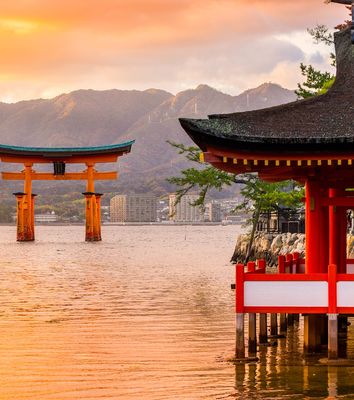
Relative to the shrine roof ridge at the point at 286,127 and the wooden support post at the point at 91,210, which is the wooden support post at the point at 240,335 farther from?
the wooden support post at the point at 91,210

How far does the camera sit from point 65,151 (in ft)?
274

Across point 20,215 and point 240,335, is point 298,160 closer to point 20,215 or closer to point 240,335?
point 240,335

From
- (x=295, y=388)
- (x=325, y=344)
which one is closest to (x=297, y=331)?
(x=325, y=344)

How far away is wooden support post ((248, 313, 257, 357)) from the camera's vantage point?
57.2 ft

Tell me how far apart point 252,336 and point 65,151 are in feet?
220

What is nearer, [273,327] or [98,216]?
[273,327]

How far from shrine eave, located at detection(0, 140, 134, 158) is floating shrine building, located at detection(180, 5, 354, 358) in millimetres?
65044

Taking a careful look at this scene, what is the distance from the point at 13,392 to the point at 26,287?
23203mm

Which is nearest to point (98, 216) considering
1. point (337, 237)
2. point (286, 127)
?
point (337, 237)

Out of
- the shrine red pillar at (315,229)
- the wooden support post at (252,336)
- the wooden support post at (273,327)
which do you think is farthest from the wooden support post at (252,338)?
the wooden support post at (273,327)

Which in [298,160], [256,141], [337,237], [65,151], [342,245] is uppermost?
[65,151]

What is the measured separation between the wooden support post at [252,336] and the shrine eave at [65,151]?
213 ft

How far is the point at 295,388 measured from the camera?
1520 centimetres

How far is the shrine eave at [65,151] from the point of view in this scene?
82750mm
